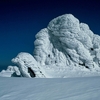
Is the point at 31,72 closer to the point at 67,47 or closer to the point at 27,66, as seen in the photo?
the point at 27,66

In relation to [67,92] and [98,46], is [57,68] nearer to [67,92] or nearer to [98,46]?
[98,46]

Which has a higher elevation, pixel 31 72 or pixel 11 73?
pixel 11 73

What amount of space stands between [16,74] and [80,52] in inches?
340

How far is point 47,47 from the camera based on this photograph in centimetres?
1962

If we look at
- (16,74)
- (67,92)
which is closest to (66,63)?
(16,74)

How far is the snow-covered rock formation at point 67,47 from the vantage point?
17.4 metres

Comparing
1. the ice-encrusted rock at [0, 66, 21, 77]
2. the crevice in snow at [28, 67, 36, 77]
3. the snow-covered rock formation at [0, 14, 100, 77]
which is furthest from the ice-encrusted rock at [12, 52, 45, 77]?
the snow-covered rock formation at [0, 14, 100, 77]

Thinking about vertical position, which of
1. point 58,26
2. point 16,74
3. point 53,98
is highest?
point 58,26

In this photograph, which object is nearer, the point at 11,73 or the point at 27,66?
the point at 27,66

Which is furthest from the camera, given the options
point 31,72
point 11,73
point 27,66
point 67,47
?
point 67,47

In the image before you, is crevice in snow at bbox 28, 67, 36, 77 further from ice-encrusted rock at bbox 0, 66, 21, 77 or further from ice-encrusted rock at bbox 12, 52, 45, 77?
ice-encrusted rock at bbox 0, 66, 21, 77

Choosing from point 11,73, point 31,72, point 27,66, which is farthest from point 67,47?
point 27,66

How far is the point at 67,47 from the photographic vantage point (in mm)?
18641

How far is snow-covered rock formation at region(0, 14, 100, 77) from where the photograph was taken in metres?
17.4
